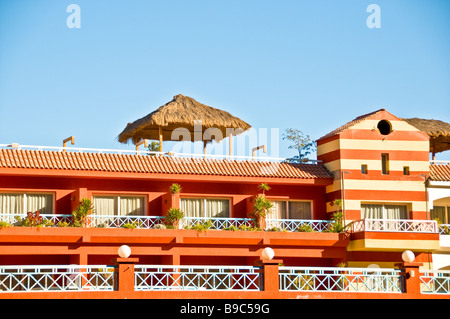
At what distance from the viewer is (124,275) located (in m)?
29.4

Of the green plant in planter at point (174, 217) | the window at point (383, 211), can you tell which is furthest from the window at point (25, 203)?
the window at point (383, 211)

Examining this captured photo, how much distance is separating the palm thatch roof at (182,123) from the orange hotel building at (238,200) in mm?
2849

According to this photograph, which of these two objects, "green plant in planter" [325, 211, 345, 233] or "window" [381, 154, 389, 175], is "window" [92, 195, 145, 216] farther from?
"window" [381, 154, 389, 175]

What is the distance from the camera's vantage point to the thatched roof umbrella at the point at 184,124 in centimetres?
4150

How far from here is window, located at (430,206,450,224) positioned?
138ft

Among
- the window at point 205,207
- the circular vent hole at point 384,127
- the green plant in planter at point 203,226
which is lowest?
the green plant in planter at point 203,226

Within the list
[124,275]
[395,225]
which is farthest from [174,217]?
[395,225]

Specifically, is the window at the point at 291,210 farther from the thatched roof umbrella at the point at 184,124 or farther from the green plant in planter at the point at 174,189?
the green plant in planter at the point at 174,189

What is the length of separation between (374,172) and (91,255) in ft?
44.0

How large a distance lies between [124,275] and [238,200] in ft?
37.1

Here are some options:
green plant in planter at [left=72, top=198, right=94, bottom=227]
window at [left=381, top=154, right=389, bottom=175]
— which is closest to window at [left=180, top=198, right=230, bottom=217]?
green plant in planter at [left=72, top=198, right=94, bottom=227]

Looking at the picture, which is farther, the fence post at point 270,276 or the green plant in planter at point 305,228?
the green plant in planter at point 305,228

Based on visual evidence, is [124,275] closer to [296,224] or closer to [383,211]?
[296,224]
